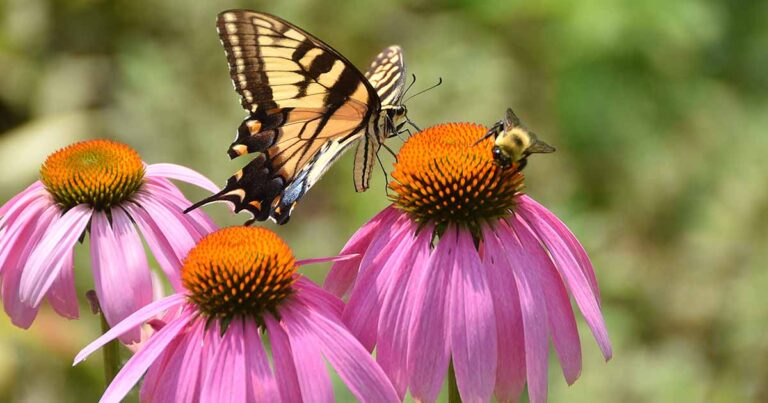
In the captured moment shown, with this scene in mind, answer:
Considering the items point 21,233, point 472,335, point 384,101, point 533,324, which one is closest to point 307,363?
point 472,335

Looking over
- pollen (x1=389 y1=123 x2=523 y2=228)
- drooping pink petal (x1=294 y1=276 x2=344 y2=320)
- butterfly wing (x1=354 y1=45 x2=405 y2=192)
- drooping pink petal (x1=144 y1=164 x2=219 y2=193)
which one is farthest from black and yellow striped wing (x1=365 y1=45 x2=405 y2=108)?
drooping pink petal (x1=294 y1=276 x2=344 y2=320)

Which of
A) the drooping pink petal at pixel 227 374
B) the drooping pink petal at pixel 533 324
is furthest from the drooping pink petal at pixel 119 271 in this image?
the drooping pink petal at pixel 533 324

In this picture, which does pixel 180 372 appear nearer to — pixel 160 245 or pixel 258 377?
pixel 258 377

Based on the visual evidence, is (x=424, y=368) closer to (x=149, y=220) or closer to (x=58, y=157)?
(x=149, y=220)

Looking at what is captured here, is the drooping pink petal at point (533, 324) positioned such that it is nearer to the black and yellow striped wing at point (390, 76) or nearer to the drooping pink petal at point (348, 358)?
the drooping pink petal at point (348, 358)

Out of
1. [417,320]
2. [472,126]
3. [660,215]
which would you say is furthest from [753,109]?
[417,320]

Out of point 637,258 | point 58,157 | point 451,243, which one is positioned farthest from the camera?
point 637,258

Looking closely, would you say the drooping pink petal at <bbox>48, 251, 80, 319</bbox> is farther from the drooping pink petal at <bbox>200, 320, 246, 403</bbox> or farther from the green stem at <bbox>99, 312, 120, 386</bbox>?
the drooping pink petal at <bbox>200, 320, 246, 403</bbox>
